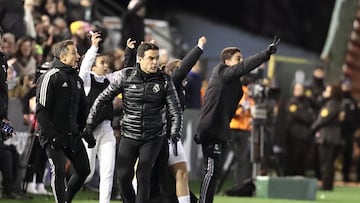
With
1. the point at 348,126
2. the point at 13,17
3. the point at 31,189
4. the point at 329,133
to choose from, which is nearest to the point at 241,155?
the point at 329,133

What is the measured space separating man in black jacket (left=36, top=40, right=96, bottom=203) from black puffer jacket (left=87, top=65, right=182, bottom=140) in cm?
47

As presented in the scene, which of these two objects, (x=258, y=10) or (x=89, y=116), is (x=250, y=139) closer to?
(x=89, y=116)

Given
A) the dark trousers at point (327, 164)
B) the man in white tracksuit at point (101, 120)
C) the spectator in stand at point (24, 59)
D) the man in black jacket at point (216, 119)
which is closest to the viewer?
the man in white tracksuit at point (101, 120)

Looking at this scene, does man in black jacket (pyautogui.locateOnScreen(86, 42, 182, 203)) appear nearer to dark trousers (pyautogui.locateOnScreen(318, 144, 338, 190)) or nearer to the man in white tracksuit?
the man in white tracksuit

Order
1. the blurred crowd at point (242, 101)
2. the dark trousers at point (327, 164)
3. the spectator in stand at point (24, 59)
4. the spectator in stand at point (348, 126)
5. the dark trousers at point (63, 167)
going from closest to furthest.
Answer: the dark trousers at point (63, 167) → the blurred crowd at point (242, 101) → the spectator in stand at point (24, 59) → the dark trousers at point (327, 164) → the spectator in stand at point (348, 126)

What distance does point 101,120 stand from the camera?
53.7ft

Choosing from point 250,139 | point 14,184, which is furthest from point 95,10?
point 14,184

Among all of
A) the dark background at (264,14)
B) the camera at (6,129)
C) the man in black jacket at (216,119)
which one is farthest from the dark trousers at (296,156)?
the camera at (6,129)

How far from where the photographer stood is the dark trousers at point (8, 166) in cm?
1845

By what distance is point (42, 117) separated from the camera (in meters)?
15.3

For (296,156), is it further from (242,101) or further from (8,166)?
(8,166)

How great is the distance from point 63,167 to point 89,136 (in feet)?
1.58

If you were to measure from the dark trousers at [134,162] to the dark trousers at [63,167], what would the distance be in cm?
66

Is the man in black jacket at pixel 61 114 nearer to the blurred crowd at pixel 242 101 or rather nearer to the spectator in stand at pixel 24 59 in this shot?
the blurred crowd at pixel 242 101
